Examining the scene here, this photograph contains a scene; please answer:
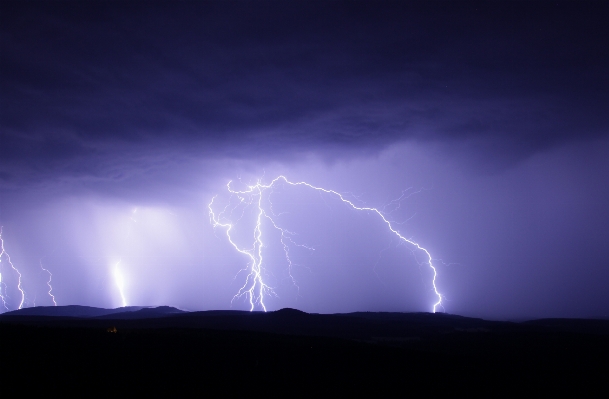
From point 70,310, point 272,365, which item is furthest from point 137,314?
point 272,365

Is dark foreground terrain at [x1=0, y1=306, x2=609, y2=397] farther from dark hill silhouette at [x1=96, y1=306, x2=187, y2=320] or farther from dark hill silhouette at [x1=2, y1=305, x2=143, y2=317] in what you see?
dark hill silhouette at [x1=2, y1=305, x2=143, y2=317]

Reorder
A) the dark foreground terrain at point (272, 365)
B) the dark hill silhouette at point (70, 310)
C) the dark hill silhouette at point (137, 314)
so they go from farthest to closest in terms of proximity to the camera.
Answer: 1. the dark hill silhouette at point (70, 310)
2. the dark hill silhouette at point (137, 314)
3. the dark foreground terrain at point (272, 365)

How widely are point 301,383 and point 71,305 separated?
167 feet

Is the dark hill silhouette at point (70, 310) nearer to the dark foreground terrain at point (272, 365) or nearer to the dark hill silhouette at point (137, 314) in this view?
the dark hill silhouette at point (137, 314)

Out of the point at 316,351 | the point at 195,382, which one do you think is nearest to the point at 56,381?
the point at 195,382

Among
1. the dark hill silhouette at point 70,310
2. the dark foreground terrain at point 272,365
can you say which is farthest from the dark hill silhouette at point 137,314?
the dark foreground terrain at point 272,365

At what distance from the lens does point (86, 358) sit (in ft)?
39.7

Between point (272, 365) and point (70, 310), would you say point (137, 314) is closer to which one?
point (70, 310)

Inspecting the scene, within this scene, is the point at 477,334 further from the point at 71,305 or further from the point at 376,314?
the point at 71,305

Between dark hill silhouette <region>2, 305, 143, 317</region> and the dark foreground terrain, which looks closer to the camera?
the dark foreground terrain

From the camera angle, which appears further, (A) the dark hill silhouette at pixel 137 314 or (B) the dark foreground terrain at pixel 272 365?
(A) the dark hill silhouette at pixel 137 314

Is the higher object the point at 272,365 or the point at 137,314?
the point at 272,365

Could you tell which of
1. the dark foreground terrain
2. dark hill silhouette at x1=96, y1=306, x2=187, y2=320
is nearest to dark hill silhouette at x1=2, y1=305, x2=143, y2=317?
dark hill silhouette at x1=96, y1=306, x2=187, y2=320

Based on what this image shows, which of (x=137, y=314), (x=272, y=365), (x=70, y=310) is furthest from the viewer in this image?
(x=70, y=310)
